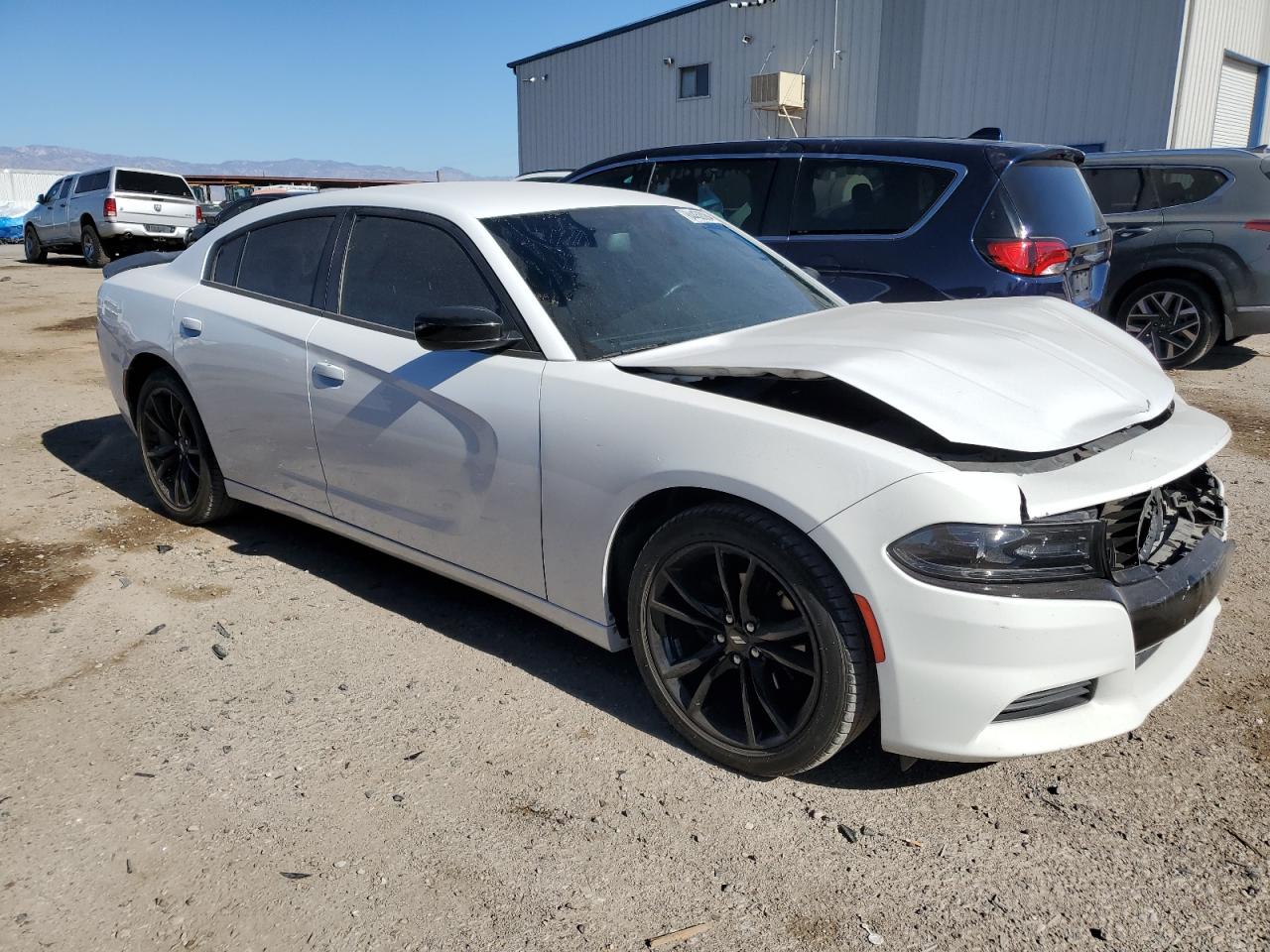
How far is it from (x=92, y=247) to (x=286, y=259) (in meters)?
18.1

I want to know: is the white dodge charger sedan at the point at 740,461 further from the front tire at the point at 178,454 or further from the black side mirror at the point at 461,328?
the front tire at the point at 178,454

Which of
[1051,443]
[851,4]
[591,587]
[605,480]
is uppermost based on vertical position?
[851,4]

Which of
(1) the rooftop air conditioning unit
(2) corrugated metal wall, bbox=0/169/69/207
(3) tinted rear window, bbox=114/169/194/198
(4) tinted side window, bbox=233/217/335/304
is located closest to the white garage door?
(1) the rooftop air conditioning unit

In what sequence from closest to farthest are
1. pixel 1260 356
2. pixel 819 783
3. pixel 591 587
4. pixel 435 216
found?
1. pixel 819 783
2. pixel 591 587
3. pixel 435 216
4. pixel 1260 356

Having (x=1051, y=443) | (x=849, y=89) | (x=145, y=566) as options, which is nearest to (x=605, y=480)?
(x=1051, y=443)

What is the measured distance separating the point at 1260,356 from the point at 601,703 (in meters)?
8.97

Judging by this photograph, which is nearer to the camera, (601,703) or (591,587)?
(591,587)

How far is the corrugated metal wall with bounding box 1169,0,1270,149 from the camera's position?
14992 millimetres

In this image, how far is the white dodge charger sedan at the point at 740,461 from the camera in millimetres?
2408

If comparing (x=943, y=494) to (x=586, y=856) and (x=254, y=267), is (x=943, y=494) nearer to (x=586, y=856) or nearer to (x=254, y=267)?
(x=586, y=856)

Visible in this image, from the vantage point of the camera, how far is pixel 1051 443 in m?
2.55

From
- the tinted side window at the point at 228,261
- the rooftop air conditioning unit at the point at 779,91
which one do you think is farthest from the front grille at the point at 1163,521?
the rooftop air conditioning unit at the point at 779,91

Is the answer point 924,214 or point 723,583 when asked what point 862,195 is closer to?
point 924,214

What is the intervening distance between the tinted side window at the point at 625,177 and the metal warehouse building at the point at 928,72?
38.0ft
